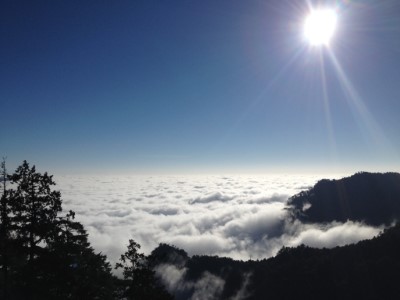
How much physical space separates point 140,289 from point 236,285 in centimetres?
18097

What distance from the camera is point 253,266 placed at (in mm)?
199125

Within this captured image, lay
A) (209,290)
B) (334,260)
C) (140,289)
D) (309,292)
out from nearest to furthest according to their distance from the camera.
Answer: (140,289) < (309,292) < (334,260) < (209,290)

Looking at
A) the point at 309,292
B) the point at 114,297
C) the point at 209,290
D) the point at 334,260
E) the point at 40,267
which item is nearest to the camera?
the point at 40,267

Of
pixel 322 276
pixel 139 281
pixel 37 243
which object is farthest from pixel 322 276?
pixel 37 243

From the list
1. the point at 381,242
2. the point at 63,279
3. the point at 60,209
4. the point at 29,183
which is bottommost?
the point at 381,242

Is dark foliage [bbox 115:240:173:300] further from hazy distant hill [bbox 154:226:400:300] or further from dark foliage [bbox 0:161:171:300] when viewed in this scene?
hazy distant hill [bbox 154:226:400:300]

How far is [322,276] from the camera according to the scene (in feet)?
559

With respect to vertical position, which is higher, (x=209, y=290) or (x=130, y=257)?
(x=130, y=257)

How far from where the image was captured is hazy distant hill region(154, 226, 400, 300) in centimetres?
15975

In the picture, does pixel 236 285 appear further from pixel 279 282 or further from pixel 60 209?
Answer: pixel 60 209

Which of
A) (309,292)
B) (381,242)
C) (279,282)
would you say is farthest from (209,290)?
(381,242)

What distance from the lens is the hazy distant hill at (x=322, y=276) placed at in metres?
160

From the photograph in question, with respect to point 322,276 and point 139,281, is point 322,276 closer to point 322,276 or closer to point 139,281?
point 322,276

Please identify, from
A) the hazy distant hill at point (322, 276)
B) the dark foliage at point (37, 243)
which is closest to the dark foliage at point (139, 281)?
the dark foliage at point (37, 243)
